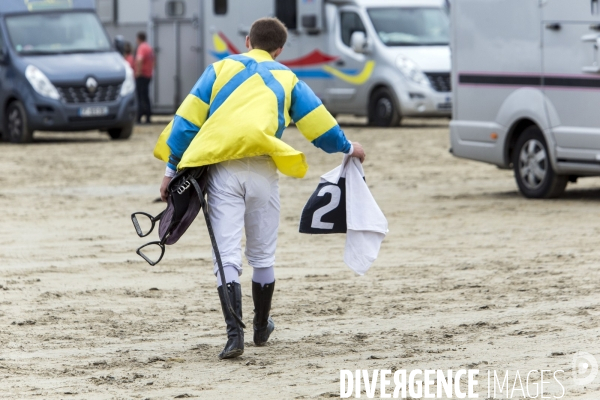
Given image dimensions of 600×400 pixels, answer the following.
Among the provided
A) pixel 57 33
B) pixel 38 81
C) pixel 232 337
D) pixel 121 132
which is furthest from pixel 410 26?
pixel 232 337

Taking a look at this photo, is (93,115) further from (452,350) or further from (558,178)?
(452,350)

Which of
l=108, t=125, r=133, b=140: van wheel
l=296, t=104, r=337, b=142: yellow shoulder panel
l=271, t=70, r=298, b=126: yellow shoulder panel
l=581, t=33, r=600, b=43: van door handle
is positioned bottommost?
l=108, t=125, r=133, b=140: van wheel

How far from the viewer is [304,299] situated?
303 inches

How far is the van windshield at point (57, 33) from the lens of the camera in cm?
2023

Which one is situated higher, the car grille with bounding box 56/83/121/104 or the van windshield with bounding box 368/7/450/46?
the van windshield with bounding box 368/7/450/46

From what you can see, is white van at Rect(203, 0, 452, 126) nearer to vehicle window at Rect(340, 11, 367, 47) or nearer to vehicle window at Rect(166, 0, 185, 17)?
vehicle window at Rect(340, 11, 367, 47)

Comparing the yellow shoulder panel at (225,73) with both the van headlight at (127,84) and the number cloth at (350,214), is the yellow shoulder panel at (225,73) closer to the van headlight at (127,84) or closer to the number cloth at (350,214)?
the number cloth at (350,214)

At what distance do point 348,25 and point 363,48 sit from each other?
2.64ft

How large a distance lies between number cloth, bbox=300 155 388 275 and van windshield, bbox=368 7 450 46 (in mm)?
15920

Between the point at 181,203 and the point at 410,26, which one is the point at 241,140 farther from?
the point at 410,26

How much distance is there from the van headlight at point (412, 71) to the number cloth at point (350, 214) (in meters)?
15.4

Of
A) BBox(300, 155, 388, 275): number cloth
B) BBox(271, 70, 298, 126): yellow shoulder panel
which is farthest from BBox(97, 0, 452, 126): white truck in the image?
BBox(271, 70, 298, 126): yellow shoulder panel

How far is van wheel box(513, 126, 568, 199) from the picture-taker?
12.3 m

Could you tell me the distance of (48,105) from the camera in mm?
19781
